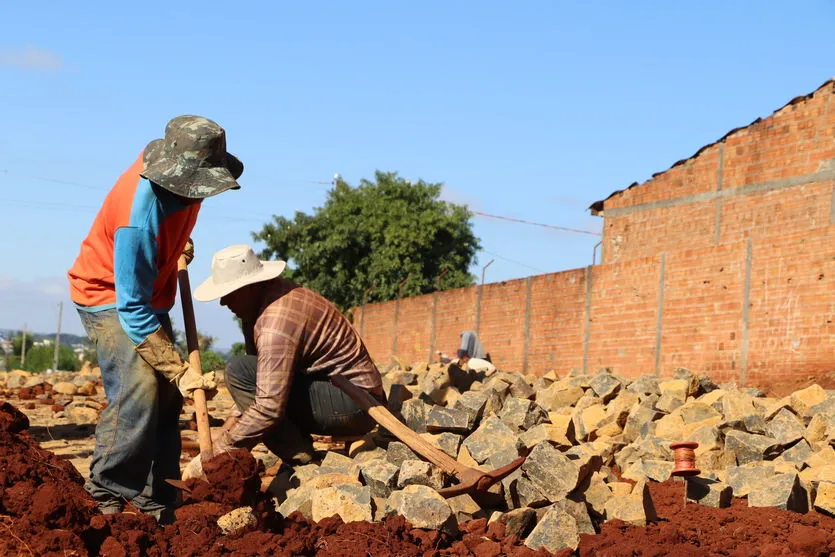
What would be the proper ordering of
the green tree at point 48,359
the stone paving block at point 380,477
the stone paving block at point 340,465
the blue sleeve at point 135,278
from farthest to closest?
the green tree at point 48,359, the stone paving block at point 340,465, the stone paving block at point 380,477, the blue sleeve at point 135,278

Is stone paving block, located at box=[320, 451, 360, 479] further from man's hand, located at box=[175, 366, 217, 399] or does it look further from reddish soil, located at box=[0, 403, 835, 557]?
man's hand, located at box=[175, 366, 217, 399]

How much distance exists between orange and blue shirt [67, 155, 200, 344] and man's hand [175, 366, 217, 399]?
0.21 metres

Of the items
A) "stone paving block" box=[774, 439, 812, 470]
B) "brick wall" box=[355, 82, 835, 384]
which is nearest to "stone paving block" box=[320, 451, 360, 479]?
"stone paving block" box=[774, 439, 812, 470]

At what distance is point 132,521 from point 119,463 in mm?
404

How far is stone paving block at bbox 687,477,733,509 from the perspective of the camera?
4879 mm

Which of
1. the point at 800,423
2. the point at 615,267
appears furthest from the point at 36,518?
the point at 615,267

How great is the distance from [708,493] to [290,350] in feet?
7.07

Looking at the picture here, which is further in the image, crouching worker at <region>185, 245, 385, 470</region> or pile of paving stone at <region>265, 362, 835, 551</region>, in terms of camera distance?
crouching worker at <region>185, 245, 385, 470</region>

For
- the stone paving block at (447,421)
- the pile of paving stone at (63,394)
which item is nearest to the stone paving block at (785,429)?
the stone paving block at (447,421)

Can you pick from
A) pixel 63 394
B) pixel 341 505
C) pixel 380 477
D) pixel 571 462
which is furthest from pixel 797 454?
pixel 63 394

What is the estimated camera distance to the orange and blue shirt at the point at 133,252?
12.3 feet

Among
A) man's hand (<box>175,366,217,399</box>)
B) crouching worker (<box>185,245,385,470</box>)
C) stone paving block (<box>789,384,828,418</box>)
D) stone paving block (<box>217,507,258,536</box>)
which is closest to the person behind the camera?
stone paving block (<box>217,507,258,536</box>)

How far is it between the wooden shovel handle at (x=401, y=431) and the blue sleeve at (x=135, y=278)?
1200mm

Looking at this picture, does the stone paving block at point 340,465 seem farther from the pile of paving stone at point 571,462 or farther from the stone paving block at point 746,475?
the stone paving block at point 746,475
